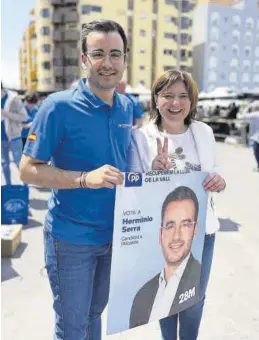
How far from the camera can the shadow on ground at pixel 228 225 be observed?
16.2 ft

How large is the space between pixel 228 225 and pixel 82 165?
13.0 feet

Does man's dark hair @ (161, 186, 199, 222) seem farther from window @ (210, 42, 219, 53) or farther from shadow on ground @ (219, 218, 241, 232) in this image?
window @ (210, 42, 219, 53)

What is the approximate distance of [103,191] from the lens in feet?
5.38

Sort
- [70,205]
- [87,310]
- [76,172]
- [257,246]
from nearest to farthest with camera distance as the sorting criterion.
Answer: [76,172], [70,205], [87,310], [257,246]

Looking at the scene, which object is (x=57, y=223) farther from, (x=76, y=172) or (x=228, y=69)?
(x=228, y=69)

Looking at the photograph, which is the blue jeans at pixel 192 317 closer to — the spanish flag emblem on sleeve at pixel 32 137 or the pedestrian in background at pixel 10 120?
the spanish flag emblem on sleeve at pixel 32 137

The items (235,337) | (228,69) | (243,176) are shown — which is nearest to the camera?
(235,337)

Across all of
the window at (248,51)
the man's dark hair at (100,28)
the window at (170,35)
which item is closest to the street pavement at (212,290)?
the man's dark hair at (100,28)

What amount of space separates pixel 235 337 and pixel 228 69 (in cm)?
6733

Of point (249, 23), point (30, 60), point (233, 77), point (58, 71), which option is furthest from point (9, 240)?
point (249, 23)

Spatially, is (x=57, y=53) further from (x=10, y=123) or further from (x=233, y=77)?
(x=10, y=123)

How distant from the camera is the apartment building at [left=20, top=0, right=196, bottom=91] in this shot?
55562mm

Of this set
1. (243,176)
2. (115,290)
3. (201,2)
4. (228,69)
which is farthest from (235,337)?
(201,2)

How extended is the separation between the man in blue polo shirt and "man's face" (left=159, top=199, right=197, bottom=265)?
29 centimetres
